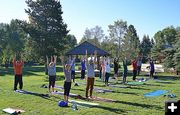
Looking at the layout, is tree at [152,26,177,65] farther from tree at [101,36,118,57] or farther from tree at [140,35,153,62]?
tree at [140,35,153,62]

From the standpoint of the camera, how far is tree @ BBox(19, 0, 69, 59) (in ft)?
147

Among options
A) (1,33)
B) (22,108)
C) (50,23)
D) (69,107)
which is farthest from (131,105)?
(1,33)

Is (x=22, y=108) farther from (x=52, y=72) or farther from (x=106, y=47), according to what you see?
(x=106, y=47)

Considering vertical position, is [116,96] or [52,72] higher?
[52,72]

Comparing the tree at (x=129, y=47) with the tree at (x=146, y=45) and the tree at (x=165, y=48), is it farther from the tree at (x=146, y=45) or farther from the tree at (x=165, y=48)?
the tree at (x=146, y=45)

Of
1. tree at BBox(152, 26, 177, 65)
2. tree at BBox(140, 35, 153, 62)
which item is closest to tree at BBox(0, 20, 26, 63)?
tree at BBox(152, 26, 177, 65)

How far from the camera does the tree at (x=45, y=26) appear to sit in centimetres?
4488

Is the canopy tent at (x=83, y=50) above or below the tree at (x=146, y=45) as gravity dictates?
below

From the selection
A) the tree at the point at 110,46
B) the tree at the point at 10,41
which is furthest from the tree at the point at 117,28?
the tree at the point at 10,41

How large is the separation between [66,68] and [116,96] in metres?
3.94

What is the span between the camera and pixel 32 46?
45875 mm

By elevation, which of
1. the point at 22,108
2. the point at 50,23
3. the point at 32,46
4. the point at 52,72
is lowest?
the point at 22,108

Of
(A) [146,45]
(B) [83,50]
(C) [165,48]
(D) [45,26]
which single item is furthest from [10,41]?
(A) [146,45]

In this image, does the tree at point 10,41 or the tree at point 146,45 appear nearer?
the tree at point 10,41
